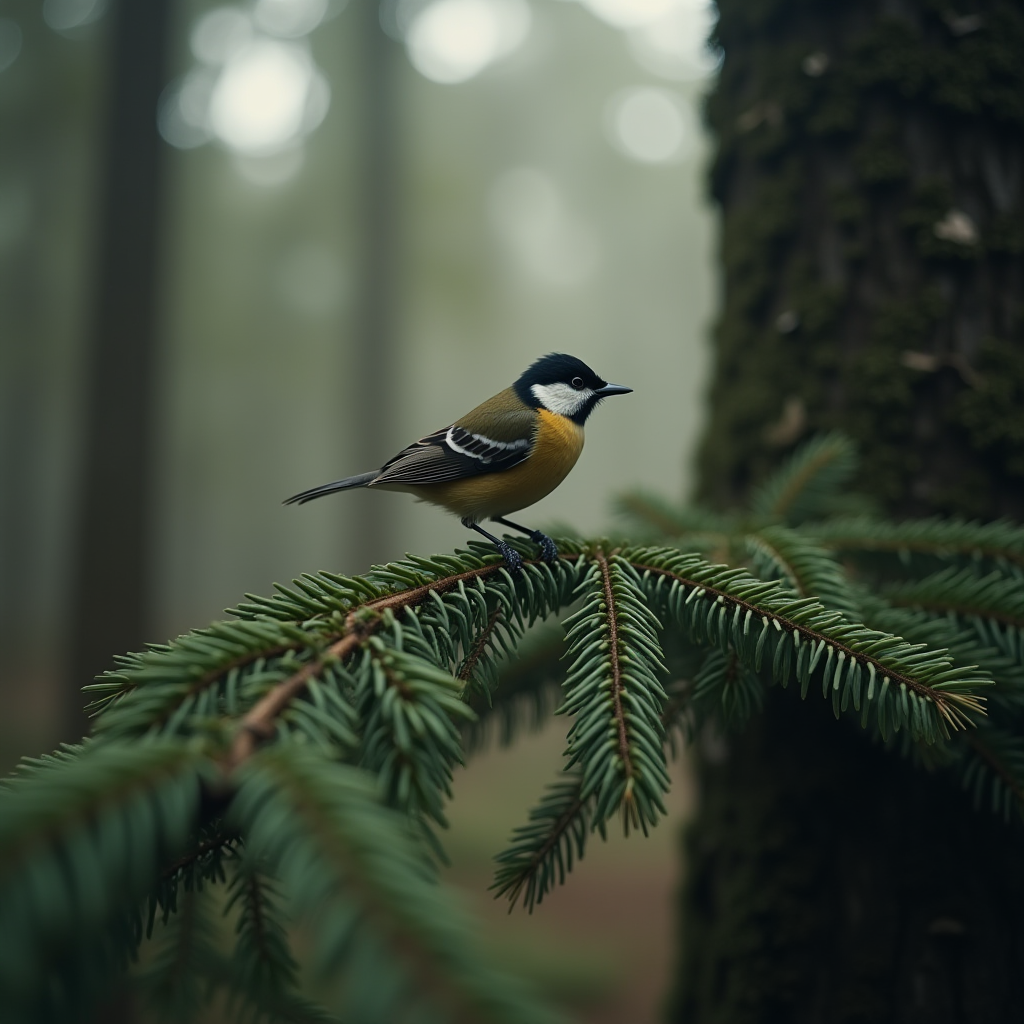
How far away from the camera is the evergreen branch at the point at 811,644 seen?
3.14 feet

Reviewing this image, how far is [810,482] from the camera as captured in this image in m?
1.93

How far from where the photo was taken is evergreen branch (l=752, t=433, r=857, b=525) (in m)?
1.88

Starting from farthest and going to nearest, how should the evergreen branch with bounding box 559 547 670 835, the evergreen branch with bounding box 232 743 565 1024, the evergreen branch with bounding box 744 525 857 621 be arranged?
the evergreen branch with bounding box 744 525 857 621
the evergreen branch with bounding box 559 547 670 835
the evergreen branch with bounding box 232 743 565 1024

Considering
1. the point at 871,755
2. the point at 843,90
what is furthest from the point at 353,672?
the point at 843,90

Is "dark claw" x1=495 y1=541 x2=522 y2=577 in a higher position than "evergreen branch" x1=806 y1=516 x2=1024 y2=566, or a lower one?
lower

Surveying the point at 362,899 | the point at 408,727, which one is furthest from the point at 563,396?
the point at 362,899

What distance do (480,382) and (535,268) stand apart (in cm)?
291

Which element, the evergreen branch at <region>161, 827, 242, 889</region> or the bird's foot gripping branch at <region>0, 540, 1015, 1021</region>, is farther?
the evergreen branch at <region>161, 827, 242, 889</region>

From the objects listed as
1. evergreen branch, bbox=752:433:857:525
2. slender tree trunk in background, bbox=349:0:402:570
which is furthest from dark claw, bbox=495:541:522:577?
slender tree trunk in background, bbox=349:0:402:570

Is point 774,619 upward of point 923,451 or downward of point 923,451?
downward

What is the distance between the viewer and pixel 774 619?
1.07 m

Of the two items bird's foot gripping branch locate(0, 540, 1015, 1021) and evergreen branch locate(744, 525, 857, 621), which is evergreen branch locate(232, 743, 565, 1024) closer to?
bird's foot gripping branch locate(0, 540, 1015, 1021)

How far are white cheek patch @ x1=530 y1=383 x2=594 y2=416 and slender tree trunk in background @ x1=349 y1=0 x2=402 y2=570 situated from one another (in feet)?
23.0

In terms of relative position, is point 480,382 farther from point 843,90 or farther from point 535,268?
point 843,90
